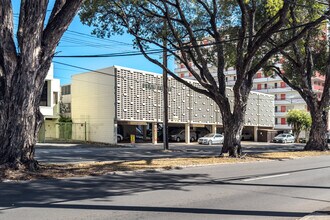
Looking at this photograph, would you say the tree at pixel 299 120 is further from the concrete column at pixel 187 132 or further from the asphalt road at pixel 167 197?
the asphalt road at pixel 167 197

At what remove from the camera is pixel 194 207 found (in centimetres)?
801

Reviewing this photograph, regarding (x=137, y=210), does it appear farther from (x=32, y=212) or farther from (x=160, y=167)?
(x=160, y=167)

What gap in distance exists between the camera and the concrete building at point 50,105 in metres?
42.1

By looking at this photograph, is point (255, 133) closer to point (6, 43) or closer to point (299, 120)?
point (299, 120)

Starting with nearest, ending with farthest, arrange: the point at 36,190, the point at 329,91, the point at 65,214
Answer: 1. the point at 65,214
2. the point at 36,190
3. the point at 329,91

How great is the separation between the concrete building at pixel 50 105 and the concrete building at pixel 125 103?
2184mm

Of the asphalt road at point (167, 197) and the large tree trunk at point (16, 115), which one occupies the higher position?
the large tree trunk at point (16, 115)

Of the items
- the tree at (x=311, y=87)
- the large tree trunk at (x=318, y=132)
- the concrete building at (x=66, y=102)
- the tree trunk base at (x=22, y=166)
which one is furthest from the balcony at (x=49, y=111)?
the tree trunk base at (x=22, y=166)

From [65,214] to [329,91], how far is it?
25784 mm

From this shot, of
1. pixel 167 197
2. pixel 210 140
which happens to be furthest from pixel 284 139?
pixel 167 197

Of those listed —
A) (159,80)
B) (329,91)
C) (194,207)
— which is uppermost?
(159,80)

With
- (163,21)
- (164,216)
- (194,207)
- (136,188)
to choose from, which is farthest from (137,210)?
(163,21)

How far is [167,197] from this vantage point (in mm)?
9102

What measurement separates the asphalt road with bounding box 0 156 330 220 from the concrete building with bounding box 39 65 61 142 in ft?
98.6
